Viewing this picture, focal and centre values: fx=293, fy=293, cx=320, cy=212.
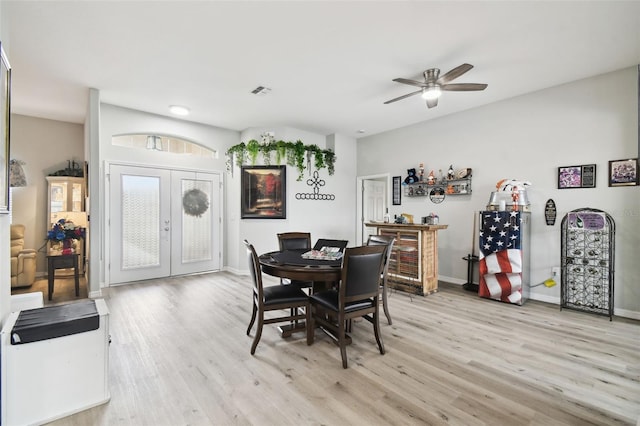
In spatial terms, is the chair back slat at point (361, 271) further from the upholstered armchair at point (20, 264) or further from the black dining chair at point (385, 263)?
the upholstered armchair at point (20, 264)

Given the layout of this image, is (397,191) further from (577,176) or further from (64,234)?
(64,234)

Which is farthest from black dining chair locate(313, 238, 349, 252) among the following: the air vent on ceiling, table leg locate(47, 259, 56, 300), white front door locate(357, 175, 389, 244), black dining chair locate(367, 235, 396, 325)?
table leg locate(47, 259, 56, 300)

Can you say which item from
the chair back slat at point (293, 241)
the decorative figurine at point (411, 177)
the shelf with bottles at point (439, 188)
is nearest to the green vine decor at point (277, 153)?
the decorative figurine at point (411, 177)

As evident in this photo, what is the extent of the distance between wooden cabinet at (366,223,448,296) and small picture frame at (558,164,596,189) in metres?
1.61

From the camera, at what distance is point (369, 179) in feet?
22.6

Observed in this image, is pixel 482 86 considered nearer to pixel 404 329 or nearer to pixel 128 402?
pixel 404 329

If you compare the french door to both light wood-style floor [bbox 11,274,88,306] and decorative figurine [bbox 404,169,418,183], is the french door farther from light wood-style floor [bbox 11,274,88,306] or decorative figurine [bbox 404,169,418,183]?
decorative figurine [bbox 404,169,418,183]

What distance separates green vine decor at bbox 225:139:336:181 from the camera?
5.64m

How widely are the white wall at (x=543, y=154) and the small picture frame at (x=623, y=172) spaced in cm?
6

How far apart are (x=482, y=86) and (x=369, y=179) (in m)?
3.70

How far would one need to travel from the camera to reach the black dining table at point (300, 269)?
2568 millimetres

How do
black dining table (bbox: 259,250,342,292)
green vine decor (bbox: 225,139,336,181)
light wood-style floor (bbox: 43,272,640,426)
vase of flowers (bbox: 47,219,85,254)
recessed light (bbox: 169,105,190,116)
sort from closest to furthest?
1. light wood-style floor (bbox: 43,272,640,426)
2. black dining table (bbox: 259,250,342,292)
3. vase of flowers (bbox: 47,219,85,254)
4. recessed light (bbox: 169,105,190,116)
5. green vine decor (bbox: 225,139,336,181)

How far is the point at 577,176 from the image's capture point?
388 cm

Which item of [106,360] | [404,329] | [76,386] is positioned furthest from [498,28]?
[76,386]
